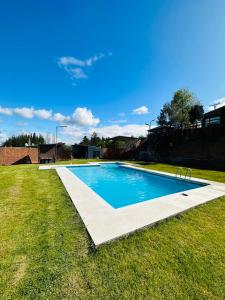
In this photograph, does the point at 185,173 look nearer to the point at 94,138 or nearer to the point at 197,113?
the point at 197,113

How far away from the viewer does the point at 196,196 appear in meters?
6.12

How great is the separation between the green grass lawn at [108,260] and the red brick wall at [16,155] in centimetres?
1822

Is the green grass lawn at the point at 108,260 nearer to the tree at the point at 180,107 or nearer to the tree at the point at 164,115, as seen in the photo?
the tree at the point at 180,107

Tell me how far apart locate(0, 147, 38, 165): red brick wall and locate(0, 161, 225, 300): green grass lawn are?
18220mm

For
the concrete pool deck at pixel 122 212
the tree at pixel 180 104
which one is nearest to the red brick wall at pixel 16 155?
the concrete pool deck at pixel 122 212

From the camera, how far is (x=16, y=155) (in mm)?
20641

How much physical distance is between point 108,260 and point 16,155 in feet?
70.3

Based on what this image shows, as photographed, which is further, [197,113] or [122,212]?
[197,113]

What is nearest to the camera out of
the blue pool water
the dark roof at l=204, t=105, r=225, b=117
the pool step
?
the blue pool water

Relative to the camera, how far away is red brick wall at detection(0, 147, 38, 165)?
19666 mm

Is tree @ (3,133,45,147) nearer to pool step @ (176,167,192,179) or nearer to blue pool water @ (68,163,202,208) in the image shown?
blue pool water @ (68,163,202,208)

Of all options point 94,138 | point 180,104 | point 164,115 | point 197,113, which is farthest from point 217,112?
point 94,138

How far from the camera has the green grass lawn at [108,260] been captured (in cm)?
217

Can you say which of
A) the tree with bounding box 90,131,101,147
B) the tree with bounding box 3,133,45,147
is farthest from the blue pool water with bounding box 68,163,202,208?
the tree with bounding box 3,133,45,147
